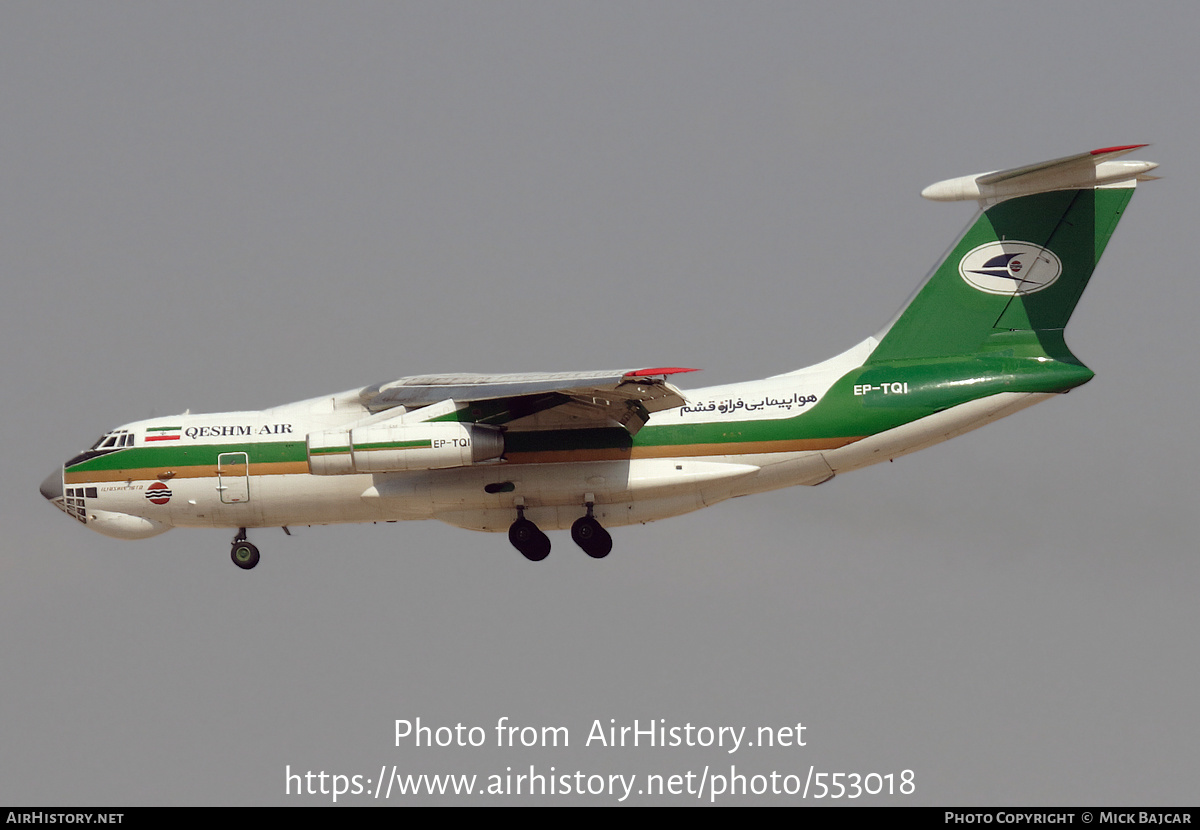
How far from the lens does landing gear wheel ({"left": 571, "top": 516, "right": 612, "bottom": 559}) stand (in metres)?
16.6

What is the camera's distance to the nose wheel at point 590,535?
54.4ft

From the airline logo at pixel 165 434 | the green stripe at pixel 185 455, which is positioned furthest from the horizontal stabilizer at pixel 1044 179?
the airline logo at pixel 165 434

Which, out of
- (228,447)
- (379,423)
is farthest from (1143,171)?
(228,447)

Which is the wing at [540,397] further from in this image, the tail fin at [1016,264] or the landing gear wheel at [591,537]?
the tail fin at [1016,264]

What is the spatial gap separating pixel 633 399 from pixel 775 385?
165cm

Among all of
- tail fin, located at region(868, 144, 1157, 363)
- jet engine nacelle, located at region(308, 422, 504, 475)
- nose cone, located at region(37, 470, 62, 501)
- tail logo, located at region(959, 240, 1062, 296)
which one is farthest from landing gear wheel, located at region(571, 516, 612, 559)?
nose cone, located at region(37, 470, 62, 501)

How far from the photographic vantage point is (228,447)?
17.0m

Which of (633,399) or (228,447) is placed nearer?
(633,399)

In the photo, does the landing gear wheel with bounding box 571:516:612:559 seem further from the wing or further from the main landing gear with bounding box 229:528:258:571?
the main landing gear with bounding box 229:528:258:571

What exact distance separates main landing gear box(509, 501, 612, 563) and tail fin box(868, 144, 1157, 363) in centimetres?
322

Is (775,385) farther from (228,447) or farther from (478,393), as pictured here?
(228,447)

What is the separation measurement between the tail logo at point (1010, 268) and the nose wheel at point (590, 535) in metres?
4.41
